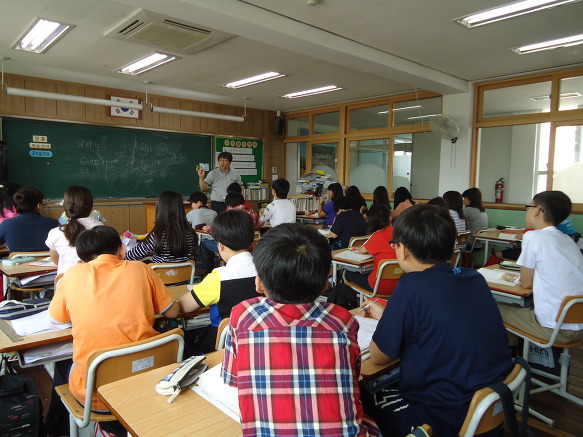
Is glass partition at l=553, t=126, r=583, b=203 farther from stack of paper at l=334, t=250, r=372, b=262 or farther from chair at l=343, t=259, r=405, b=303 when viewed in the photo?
chair at l=343, t=259, r=405, b=303

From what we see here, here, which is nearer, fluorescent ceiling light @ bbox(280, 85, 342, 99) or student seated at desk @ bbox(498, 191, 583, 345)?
student seated at desk @ bbox(498, 191, 583, 345)

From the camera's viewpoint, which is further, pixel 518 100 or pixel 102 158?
pixel 102 158

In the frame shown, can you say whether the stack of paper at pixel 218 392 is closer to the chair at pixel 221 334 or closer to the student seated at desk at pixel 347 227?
the chair at pixel 221 334

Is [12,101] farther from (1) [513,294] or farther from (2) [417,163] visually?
(1) [513,294]

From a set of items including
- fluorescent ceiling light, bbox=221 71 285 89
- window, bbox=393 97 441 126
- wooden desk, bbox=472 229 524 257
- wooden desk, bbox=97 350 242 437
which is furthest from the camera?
window, bbox=393 97 441 126

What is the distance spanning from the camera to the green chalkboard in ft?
21.4

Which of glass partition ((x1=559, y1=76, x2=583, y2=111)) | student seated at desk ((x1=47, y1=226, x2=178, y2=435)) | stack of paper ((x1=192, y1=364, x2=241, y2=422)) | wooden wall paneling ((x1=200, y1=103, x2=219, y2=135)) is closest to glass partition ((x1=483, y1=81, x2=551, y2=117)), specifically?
glass partition ((x1=559, y1=76, x2=583, y2=111))

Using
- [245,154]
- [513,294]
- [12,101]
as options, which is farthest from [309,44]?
[245,154]

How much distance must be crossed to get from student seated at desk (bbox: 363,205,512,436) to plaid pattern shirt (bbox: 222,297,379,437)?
0.41m

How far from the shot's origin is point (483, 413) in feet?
3.62

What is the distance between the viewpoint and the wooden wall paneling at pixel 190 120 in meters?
8.14

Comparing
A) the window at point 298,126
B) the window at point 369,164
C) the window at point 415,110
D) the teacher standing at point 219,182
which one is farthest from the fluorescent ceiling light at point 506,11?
the window at point 298,126

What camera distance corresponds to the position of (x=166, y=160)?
26.4 feet

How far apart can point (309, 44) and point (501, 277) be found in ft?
9.40
